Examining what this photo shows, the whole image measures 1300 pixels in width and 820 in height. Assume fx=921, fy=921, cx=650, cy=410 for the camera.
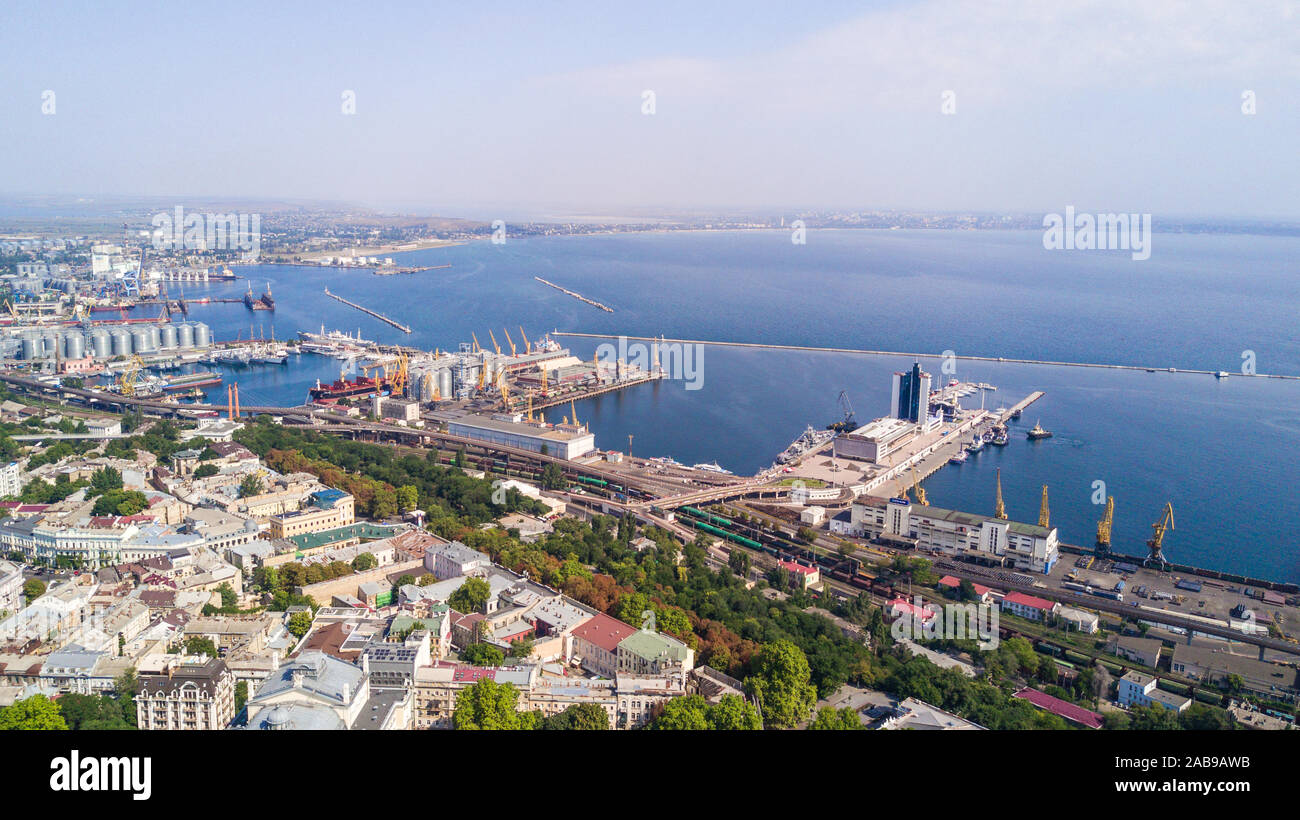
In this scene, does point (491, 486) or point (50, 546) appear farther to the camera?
point (491, 486)

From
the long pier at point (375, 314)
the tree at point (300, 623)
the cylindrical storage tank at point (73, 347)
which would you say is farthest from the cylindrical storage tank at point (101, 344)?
the tree at point (300, 623)

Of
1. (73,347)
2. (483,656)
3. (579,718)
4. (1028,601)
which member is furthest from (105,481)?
(73,347)

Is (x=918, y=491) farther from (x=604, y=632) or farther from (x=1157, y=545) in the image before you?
(x=604, y=632)

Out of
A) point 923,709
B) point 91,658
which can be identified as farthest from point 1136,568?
point 91,658

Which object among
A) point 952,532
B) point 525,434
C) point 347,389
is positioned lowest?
point 952,532

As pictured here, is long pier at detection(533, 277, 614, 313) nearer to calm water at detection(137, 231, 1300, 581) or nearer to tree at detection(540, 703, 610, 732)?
calm water at detection(137, 231, 1300, 581)

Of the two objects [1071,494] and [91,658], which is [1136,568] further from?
[91,658]

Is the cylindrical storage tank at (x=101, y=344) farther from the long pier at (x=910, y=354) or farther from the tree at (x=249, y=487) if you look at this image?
the tree at (x=249, y=487)
